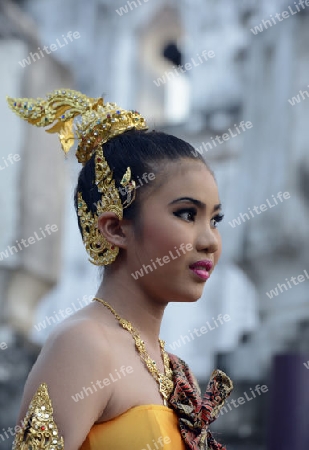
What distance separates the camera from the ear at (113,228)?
2.25 metres

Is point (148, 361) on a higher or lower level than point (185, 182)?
lower

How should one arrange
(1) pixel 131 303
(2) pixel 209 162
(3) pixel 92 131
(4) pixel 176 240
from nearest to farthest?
(4) pixel 176 240
(1) pixel 131 303
(3) pixel 92 131
(2) pixel 209 162

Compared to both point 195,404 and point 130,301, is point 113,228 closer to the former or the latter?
point 130,301

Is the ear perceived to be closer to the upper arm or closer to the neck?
the neck

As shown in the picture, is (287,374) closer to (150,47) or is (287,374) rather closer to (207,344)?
(207,344)

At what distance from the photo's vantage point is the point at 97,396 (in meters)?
2.00

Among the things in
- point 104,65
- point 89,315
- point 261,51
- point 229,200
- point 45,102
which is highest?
point 104,65

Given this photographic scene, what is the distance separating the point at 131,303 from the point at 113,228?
0.67ft

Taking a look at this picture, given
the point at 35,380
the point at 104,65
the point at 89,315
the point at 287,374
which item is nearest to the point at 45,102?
the point at 89,315

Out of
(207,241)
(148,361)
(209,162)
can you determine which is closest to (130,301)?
(148,361)

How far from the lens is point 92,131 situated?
2.42 metres

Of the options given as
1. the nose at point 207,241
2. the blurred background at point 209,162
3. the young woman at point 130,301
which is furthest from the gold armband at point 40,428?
the blurred background at point 209,162

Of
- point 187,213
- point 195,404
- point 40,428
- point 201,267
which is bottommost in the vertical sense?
point 195,404

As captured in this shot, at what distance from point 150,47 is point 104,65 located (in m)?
0.72
